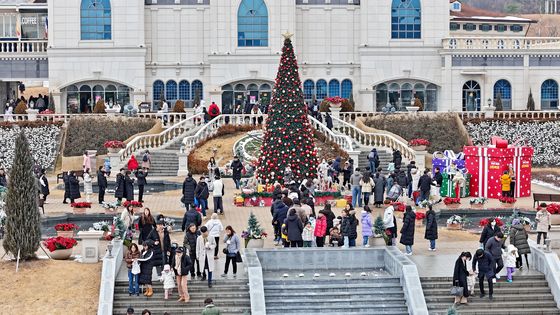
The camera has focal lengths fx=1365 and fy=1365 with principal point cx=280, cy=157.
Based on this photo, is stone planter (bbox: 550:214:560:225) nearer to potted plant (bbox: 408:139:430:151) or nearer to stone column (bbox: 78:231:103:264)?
stone column (bbox: 78:231:103:264)

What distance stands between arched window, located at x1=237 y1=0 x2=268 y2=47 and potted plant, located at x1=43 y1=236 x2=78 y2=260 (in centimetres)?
4096

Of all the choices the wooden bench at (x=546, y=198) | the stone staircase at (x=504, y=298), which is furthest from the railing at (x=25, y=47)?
the stone staircase at (x=504, y=298)

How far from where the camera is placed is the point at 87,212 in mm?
44688

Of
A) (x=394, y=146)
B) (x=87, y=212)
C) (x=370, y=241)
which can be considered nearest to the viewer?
(x=370, y=241)

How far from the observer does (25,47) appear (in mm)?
76562

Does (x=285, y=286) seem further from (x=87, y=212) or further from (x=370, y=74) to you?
(x=370, y=74)

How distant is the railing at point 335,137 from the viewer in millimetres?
60094

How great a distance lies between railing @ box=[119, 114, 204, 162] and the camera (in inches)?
2398

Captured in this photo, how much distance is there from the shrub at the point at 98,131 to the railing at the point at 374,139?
943 centimetres

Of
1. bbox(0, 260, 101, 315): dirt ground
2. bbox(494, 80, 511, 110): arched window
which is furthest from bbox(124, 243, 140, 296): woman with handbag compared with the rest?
bbox(494, 80, 511, 110): arched window

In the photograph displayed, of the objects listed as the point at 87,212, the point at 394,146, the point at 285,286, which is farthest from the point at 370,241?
the point at 394,146

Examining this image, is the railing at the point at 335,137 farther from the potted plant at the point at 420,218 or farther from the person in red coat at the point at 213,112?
the potted plant at the point at 420,218

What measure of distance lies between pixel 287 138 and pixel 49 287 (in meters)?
17.7

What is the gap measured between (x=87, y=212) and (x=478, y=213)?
1299 centimetres
